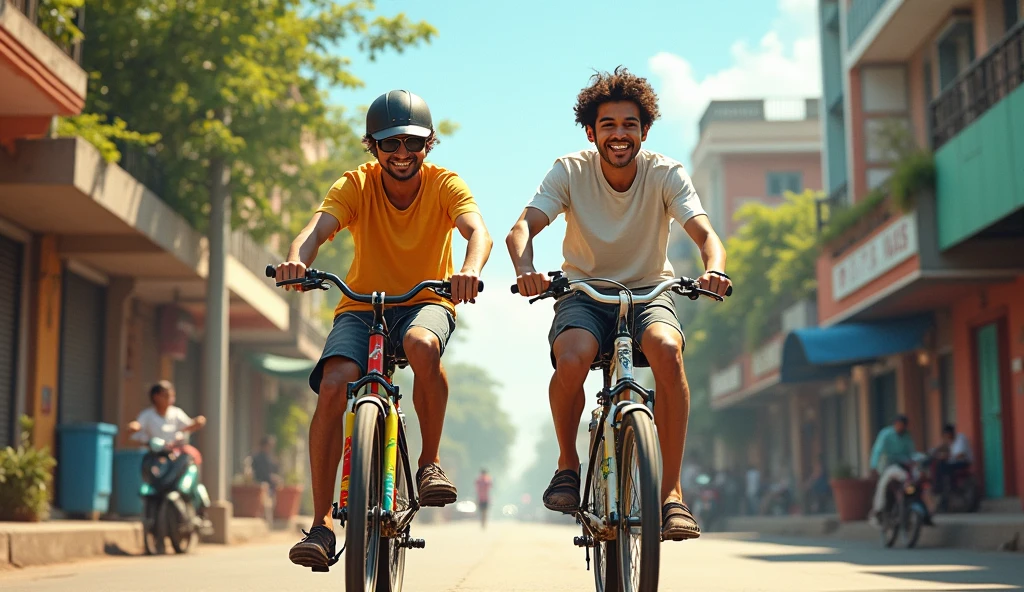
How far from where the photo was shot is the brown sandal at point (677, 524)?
527 cm

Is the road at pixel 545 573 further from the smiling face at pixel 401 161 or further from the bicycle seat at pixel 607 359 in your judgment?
the smiling face at pixel 401 161

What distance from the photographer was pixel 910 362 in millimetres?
27750

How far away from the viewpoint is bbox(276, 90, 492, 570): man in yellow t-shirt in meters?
5.70

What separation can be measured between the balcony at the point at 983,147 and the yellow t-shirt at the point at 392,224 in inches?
464

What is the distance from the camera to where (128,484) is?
1883cm

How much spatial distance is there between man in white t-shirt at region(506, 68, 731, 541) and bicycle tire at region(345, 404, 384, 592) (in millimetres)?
843

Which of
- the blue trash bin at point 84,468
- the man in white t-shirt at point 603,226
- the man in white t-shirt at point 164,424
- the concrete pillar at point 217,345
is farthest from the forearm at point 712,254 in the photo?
the concrete pillar at point 217,345

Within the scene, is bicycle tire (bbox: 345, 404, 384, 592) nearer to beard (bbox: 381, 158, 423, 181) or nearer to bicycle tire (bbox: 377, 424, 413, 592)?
bicycle tire (bbox: 377, 424, 413, 592)

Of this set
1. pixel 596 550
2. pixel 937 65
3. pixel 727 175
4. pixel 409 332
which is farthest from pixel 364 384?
pixel 727 175

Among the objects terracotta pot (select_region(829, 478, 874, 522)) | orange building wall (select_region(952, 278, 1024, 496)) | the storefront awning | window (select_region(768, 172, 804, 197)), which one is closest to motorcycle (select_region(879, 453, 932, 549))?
orange building wall (select_region(952, 278, 1024, 496))

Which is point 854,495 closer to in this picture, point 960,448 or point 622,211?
point 960,448

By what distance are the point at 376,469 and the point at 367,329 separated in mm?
722

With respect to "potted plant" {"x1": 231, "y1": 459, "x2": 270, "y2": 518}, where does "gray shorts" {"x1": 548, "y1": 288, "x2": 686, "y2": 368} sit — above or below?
above

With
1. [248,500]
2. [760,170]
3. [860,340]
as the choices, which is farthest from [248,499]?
[760,170]
